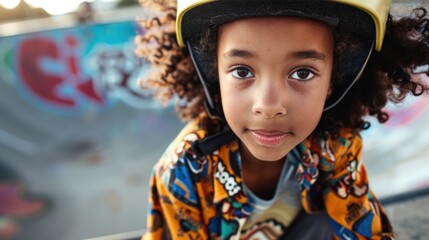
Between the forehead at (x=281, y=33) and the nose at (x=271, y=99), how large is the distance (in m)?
0.09

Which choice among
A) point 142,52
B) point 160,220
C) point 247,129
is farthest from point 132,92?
point 247,129

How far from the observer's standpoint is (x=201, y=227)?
132cm

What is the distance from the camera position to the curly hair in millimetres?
1188

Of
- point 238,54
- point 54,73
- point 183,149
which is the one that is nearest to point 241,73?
point 238,54

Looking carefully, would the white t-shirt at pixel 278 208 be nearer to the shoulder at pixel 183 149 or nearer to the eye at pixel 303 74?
the shoulder at pixel 183 149

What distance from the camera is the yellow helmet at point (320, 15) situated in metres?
0.92

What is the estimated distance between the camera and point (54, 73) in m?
4.22

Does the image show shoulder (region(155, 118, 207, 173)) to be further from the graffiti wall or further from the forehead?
the graffiti wall

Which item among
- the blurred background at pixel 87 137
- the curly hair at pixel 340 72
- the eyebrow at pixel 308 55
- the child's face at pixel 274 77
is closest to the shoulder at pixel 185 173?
the curly hair at pixel 340 72

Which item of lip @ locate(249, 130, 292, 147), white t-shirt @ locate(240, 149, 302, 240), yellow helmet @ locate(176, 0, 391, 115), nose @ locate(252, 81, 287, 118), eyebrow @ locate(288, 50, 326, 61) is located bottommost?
white t-shirt @ locate(240, 149, 302, 240)

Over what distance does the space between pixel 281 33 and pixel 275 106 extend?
162 mm

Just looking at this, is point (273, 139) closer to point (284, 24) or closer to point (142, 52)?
point (284, 24)

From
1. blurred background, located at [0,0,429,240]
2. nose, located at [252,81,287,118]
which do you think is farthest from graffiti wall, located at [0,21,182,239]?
nose, located at [252,81,287,118]

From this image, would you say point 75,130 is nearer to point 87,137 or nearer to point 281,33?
point 87,137
